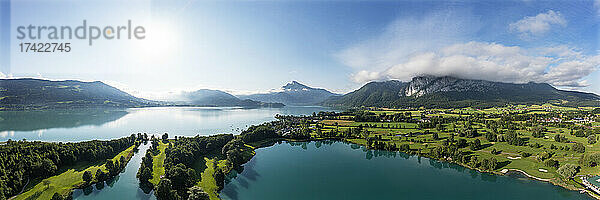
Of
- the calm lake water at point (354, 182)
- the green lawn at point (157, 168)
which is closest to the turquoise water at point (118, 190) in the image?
the calm lake water at point (354, 182)

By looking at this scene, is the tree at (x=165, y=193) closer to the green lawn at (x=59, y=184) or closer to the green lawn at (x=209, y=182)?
the green lawn at (x=209, y=182)

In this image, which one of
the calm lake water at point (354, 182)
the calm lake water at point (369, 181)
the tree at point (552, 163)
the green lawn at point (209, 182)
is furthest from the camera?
the tree at point (552, 163)

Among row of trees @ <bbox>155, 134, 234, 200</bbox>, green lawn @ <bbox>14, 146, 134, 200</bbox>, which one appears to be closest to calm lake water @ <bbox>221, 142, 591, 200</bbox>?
row of trees @ <bbox>155, 134, 234, 200</bbox>

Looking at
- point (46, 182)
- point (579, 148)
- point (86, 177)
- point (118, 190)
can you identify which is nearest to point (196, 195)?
point (118, 190)

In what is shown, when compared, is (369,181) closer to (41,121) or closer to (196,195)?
(196,195)

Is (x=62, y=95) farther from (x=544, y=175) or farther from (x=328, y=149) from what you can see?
(x=544, y=175)

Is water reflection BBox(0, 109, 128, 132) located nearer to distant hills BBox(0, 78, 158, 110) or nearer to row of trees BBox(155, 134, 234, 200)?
distant hills BBox(0, 78, 158, 110)

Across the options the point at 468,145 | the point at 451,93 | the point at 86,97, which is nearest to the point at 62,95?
the point at 86,97

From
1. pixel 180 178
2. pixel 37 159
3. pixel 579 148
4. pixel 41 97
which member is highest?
pixel 41 97
